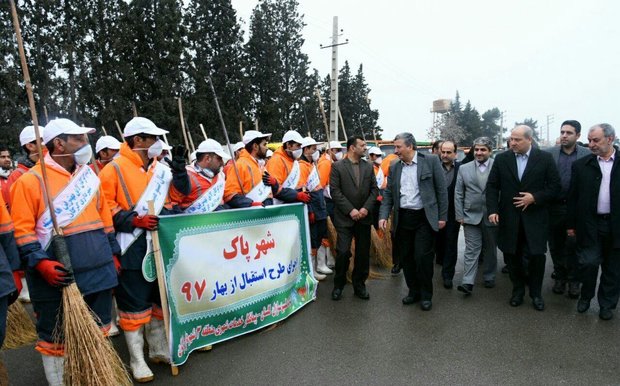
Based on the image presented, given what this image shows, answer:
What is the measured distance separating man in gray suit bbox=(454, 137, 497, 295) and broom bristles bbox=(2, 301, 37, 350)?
15.3 feet

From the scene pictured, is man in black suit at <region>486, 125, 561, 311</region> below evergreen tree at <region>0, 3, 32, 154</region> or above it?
below

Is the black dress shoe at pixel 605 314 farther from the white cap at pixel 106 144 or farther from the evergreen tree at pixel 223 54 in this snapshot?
the evergreen tree at pixel 223 54

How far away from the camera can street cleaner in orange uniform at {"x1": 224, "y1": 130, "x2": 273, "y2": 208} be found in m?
4.86

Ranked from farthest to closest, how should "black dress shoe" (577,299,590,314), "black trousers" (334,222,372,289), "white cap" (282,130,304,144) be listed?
"white cap" (282,130,304,144) → "black trousers" (334,222,372,289) → "black dress shoe" (577,299,590,314)

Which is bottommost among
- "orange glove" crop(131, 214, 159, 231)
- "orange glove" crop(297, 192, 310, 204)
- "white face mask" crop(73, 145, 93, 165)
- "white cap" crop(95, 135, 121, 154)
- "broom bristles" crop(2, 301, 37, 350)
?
"broom bristles" crop(2, 301, 37, 350)

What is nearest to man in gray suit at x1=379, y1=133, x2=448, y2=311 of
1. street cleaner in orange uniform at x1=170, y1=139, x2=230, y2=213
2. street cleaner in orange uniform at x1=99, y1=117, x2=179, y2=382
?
street cleaner in orange uniform at x1=170, y1=139, x2=230, y2=213

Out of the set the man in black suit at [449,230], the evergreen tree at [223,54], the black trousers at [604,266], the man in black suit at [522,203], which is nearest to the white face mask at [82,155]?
the man in black suit at [522,203]

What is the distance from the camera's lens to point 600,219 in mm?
4484

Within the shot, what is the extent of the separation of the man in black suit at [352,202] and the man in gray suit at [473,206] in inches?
46.1

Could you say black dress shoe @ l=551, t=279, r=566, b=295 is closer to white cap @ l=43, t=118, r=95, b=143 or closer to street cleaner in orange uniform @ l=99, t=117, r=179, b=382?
street cleaner in orange uniform @ l=99, t=117, r=179, b=382

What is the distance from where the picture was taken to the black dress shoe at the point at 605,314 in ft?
14.5

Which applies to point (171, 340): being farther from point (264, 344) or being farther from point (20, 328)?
point (20, 328)

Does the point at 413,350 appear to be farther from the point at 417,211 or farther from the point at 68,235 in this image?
Answer: the point at 68,235

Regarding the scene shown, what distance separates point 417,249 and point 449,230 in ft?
4.07
